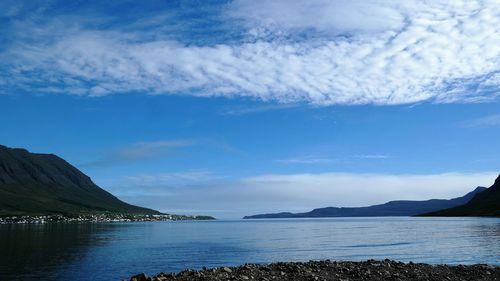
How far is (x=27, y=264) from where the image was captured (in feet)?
242

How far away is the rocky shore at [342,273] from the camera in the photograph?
40469mm

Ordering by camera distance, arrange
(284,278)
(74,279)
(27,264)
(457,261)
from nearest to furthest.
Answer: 1. (284,278)
2. (74,279)
3. (457,261)
4. (27,264)

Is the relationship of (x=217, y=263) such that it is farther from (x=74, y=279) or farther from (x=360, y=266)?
(x=360, y=266)

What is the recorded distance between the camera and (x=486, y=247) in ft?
290

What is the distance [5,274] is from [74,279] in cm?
1156

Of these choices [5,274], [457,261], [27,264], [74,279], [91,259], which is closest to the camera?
[74,279]

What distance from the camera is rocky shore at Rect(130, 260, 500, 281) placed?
4047cm

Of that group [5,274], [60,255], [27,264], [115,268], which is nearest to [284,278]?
[115,268]

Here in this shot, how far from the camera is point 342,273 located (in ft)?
150

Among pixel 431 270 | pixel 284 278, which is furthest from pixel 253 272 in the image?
pixel 431 270

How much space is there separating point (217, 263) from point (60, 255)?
34.2m

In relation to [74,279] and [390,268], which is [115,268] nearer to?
[74,279]

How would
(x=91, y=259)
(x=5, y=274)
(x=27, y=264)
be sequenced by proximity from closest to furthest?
(x=5, y=274) < (x=27, y=264) < (x=91, y=259)

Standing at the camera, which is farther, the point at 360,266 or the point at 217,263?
the point at 217,263
